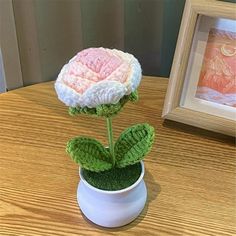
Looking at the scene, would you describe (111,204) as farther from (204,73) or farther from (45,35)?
(45,35)

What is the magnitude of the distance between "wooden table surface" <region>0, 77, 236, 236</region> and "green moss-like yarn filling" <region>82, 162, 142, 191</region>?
2.5 inches

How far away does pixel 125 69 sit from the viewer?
52 cm

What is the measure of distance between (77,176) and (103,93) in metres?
0.23

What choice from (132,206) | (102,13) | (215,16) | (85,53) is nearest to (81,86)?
(85,53)

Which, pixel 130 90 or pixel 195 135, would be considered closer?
pixel 130 90

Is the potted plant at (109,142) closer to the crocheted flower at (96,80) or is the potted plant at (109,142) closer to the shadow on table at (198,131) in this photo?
the crocheted flower at (96,80)

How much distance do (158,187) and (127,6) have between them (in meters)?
0.51

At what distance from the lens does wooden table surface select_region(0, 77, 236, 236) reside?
1.99 feet

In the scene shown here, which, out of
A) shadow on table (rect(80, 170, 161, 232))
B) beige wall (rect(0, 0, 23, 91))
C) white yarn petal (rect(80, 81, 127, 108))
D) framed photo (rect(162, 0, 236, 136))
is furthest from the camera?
beige wall (rect(0, 0, 23, 91))

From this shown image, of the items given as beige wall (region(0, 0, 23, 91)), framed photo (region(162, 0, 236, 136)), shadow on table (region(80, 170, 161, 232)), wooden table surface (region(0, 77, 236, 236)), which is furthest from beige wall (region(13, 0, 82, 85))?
shadow on table (region(80, 170, 161, 232))

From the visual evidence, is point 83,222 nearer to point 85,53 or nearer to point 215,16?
point 85,53

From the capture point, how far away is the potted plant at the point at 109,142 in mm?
508

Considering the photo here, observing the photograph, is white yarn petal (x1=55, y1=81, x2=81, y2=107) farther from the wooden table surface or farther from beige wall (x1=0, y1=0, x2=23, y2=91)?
beige wall (x1=0, y1=0, x2=23, y2=91)

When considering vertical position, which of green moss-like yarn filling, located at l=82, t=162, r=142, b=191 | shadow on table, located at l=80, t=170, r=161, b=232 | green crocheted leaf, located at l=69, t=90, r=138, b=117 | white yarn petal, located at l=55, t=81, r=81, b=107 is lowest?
shadow on table, located at l=80, t=170, r=161, b=232
